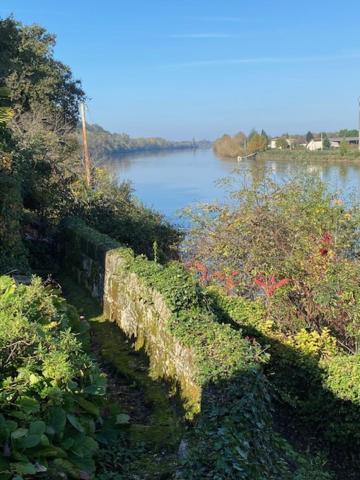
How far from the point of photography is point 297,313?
8.48 m

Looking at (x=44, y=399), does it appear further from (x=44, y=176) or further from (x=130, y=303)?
(x=44, y=176)

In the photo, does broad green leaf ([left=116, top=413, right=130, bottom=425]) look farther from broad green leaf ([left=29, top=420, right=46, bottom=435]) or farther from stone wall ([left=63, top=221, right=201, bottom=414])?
broad green leaf ([left=29, top=420, right=46, bottom=435])

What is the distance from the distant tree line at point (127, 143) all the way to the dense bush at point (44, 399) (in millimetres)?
73658

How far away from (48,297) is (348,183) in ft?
28.7

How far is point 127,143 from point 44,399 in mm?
123555

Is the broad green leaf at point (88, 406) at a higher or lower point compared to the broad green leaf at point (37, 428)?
lower

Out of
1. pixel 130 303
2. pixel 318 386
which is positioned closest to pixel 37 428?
pixel 318 386

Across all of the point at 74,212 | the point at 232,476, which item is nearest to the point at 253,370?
the point at 232,476

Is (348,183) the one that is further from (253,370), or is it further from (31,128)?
(31,128)

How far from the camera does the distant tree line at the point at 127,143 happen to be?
8718 centimetres

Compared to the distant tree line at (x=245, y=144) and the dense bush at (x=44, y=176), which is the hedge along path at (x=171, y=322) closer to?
the dense bush at (x=44, y=176)

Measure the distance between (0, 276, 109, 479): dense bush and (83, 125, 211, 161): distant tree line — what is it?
73658 mm

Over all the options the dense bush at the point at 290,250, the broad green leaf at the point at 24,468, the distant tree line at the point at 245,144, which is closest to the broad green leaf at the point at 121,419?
the broad green leaf at the point at 24,468

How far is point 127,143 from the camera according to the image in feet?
408
